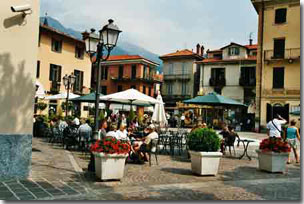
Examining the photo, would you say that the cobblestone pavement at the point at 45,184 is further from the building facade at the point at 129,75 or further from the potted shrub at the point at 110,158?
the building facade at the point at 129,75

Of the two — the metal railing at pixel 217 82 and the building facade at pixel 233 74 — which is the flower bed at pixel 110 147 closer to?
the building facade at pixel 233 74

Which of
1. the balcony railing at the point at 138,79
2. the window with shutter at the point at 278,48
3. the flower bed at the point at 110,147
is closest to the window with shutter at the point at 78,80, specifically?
the balcony railing at the point at 138,79

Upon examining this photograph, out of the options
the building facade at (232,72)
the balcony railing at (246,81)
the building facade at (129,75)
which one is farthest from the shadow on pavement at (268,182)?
the building facade at (129,75)

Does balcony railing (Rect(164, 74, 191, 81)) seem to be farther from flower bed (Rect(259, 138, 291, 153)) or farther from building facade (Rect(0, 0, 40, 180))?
building facade (Rect(0, 0, 40, 180))

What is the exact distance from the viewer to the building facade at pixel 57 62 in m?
27.5

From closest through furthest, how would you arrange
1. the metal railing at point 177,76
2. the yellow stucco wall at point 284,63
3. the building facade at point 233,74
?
1. the yellow stucco wall at point 284,63
2. the building facade at point 233,74
3. the metal railing at point 177,76

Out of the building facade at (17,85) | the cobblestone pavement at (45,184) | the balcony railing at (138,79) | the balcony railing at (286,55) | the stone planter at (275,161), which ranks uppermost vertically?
the balcony railing at (286,55)

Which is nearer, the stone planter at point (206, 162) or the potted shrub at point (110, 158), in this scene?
the potted shrub at point (110, 158)

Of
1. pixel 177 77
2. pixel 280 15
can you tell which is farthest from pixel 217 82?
pixel 280 15

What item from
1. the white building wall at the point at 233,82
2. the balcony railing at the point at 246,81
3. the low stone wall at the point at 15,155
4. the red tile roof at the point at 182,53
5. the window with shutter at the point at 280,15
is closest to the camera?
the low stone wall at the point at 15,155

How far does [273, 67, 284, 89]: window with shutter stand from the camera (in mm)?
28528

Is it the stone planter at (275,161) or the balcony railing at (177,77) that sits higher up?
the balcony railing at (177,77)

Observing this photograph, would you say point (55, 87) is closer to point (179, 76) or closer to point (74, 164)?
point (179, 76)

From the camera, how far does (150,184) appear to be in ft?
19.7
